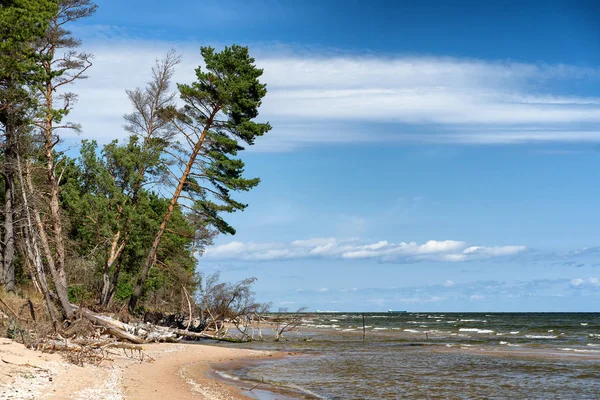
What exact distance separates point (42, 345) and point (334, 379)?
31.7 ft

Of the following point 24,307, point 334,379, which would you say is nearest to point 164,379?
point 334,379

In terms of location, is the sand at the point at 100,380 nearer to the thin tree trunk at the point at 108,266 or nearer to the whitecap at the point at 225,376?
the whitecap at the point at 225,376

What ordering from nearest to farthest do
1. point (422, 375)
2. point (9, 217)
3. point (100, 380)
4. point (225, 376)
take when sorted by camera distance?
point (100, 380) < point (225, 376) < point (422, 375) < point (9, 217)

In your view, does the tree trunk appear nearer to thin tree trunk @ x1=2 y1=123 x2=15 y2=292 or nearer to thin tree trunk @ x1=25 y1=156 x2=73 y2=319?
thin tree trunk @ x1=2 y1=123 x2=15 y2=292

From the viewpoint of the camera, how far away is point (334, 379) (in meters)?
20.5

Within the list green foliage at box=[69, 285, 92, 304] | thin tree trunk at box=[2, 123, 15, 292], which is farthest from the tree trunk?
green foliage at box=[69, 285, 92, 304]

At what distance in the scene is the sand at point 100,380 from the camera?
11.6 meters

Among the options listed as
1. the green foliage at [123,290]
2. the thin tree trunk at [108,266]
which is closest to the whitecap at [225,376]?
the thin tree trunk at [108,266]

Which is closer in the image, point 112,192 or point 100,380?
point 100,380

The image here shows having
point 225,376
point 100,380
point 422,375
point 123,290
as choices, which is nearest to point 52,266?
point 225,376

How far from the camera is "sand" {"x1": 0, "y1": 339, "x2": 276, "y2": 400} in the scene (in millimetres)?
11577

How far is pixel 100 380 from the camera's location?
1400 centimetres

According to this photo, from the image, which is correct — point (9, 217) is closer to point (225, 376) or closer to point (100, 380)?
point (225, 376)

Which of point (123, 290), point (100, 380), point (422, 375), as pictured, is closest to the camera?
point (100, 380)
